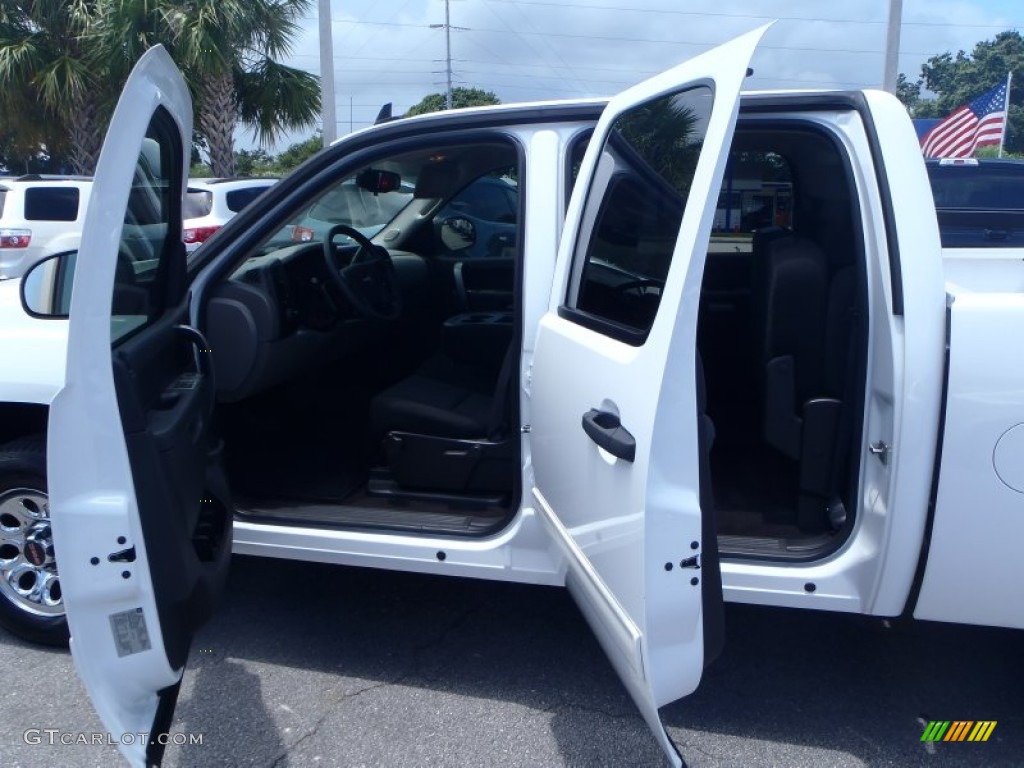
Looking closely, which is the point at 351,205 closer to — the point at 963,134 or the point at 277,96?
the point at 963,134

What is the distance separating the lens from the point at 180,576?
2.55m

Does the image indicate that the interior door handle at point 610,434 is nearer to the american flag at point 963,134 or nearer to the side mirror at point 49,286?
the side mirror at point 49,286

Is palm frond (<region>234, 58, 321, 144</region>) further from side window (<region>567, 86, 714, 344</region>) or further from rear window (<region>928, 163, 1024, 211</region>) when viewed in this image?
side window (<region>567, 86, 714, 344</region>)

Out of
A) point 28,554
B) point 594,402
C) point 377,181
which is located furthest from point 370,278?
point 594,402

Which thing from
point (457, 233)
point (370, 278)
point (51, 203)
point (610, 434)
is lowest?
point (610, 434)

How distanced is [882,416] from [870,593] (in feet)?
1.61

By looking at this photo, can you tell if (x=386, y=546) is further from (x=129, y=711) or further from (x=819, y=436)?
(x=819, y=436)

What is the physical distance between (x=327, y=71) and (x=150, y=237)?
1199cm

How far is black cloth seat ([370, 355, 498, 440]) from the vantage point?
3525 mm

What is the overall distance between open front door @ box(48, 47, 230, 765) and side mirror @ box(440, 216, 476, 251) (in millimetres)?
2557

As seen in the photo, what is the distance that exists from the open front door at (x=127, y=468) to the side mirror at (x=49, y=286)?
0.46m

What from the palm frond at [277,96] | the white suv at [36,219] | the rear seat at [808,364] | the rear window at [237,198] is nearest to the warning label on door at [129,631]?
the rear seat at [808,364]

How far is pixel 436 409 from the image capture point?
11.8 feet

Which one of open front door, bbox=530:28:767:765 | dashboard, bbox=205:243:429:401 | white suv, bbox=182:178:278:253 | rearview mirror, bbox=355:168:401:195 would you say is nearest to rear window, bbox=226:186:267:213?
white suv, bbox=182:178:278:253
